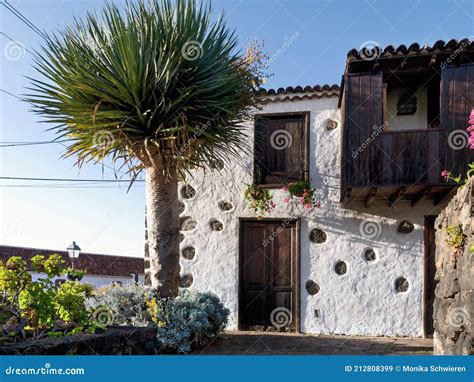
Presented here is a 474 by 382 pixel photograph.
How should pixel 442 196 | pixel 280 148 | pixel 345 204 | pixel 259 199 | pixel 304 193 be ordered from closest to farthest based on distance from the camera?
1. pixel 442 196
2. pixel 345 204
3. pixel 304 193
4. pixel 259 199
5. pixel 280 148

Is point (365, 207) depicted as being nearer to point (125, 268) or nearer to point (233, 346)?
point (233, 346)

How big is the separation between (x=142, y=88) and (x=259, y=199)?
150 inches

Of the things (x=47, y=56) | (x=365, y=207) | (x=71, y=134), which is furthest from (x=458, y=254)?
(x=47, y=56)

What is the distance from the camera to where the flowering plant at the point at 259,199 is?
9102 millimetres

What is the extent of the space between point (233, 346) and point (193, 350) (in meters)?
0.71

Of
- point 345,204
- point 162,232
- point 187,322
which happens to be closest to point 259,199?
point 345,204

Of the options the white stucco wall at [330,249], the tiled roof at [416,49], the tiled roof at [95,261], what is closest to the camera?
the tiled roof at [416,49]

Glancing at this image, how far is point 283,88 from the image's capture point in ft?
30.7

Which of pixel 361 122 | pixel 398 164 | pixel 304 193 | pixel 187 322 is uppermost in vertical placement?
pixel 361 122

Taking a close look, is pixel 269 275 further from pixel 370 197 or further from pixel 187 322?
pixel 187 322

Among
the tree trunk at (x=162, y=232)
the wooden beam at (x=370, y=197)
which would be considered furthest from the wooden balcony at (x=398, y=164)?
the tree trunk at (x=162, y=232)

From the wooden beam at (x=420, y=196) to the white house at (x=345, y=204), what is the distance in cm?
3

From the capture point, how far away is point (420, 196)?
8.20m

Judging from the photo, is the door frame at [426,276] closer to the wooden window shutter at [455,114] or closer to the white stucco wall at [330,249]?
the white stucco wall at [330,249]
